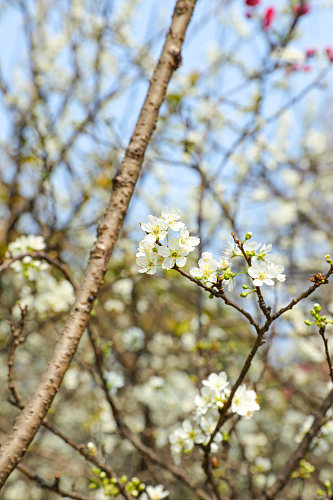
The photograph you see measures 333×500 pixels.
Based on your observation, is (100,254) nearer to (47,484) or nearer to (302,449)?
(47,484)

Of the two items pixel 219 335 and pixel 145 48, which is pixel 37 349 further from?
pixel 145 48

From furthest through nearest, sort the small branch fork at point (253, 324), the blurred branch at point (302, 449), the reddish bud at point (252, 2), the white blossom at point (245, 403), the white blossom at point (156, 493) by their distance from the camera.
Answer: the reddish bud at point (252, 2) < the white blossom at point (156, 493) < the blurred branch at point (302, 449) < the white blossom at point (245, 403) < the small branch fork at point (253, 324)

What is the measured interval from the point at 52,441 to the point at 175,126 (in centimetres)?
446

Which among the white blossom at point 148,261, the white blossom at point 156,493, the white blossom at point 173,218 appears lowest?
the white blossom at point 156,493

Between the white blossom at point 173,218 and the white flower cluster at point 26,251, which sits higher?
the white flower cluster at point 26,251

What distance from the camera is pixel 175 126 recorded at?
3.59m

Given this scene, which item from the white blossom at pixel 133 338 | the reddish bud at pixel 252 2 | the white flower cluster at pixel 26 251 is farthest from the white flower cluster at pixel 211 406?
the reddish bud at pixel 252 2

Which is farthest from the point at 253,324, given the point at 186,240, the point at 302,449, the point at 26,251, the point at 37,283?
the point at 37,283

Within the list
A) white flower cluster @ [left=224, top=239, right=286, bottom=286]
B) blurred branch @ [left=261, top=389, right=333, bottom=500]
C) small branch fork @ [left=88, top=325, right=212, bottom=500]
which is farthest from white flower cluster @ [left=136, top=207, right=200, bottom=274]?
blurred branch @ [left=261, top=389, right=333, bottom=500]

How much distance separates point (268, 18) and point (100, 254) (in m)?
2.48

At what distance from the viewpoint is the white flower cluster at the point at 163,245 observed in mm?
1064

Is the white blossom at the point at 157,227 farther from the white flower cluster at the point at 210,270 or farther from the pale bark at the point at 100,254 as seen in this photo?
the pale bark at the point at 100,254

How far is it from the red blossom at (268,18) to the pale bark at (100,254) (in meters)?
1.66

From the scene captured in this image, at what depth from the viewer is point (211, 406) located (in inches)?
55.9
